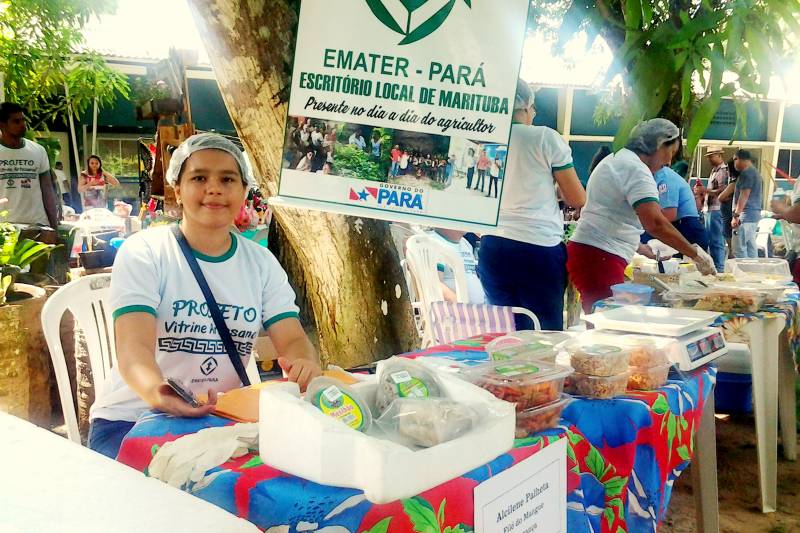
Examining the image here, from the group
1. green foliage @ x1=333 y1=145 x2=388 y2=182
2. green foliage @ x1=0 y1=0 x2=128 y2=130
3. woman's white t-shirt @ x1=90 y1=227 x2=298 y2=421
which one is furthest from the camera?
green foliage @ x1=0 y1=0 x2=128 y2=130

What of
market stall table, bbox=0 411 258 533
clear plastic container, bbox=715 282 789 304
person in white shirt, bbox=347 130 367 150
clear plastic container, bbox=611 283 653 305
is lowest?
market stall table, bbox=0 411 258 533

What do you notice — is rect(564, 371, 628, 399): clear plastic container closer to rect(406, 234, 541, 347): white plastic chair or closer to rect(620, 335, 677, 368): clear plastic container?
rect(620, 335, 677, 368): clear plastic container

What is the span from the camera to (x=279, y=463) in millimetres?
1214

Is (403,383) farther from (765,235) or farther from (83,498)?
(765,235)

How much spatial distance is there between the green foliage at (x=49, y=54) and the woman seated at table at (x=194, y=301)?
7.41 meters

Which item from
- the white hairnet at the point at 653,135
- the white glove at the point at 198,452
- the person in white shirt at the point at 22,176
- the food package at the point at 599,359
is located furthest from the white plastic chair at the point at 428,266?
the person in white shirt at the point at 22,176

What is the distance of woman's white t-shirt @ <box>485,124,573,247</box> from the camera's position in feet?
12.4

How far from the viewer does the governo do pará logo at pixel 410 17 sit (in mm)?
2348

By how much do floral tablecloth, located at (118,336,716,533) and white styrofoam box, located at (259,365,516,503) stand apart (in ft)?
0.08

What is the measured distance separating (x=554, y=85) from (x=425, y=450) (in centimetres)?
1852

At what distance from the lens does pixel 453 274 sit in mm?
5332

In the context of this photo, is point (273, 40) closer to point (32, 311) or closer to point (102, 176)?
point (32, 311)

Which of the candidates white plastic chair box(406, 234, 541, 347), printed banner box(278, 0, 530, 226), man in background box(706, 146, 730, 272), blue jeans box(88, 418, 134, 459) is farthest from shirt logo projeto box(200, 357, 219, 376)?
man in background box(706, 146, 730, 272)

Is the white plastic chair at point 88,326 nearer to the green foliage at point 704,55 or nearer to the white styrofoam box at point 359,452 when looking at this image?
the white styrofoam box at point 359,452
